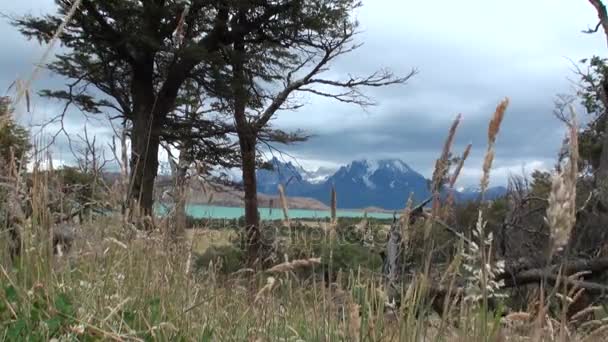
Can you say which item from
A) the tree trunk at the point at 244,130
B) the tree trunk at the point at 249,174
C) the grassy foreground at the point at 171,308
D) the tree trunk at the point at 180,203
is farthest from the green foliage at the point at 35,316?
the tree trunk at the point at 249,174

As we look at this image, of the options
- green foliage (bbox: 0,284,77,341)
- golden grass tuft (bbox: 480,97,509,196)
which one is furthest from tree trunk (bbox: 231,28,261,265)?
golden grass tuft (bbox: 480,97,509,196)

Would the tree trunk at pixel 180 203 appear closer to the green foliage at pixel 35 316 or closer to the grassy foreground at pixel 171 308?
the grassy foreground at pixel 171 308

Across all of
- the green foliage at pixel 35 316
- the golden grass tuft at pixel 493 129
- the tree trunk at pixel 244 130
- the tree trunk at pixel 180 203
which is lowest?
the green foliage at pixel 35 316

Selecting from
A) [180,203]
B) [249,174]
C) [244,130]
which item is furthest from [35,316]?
[249,174]

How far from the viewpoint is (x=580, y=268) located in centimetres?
792

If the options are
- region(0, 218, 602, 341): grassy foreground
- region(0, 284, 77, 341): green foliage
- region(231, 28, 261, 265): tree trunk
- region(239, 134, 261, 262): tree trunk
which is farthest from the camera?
region(239, 134, 261, 262): tree trunk

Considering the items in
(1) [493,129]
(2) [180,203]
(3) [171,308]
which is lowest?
(3) [171,308]

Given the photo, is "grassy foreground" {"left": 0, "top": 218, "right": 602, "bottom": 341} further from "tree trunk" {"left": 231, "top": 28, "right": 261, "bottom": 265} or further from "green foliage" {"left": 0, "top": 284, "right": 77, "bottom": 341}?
"tree trunk" {"left": 231, "top": 28, "right": 261, "bottom": 265}

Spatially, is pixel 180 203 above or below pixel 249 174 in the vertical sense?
below

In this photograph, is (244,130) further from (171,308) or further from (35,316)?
(35,316)

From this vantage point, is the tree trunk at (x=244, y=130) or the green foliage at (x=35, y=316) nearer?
the green foliage at (x=35, y=316)

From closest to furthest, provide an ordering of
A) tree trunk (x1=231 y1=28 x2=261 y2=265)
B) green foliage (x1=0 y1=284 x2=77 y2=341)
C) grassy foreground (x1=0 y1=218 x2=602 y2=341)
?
grassy foreground (x1=0 y1=218 x2=602 y2=341)
green foliage (x1=0 y1=284 x2=77 y2=341)
tree trunk (x1=231 y1=28 x2=261 y2=265)

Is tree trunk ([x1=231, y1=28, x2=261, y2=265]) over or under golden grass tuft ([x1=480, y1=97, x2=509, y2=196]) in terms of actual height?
over

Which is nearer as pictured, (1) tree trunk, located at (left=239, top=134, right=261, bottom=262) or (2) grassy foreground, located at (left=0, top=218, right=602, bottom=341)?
(2) grassy foreground, located at (left=0, top=218, right=602, bottom=341)
